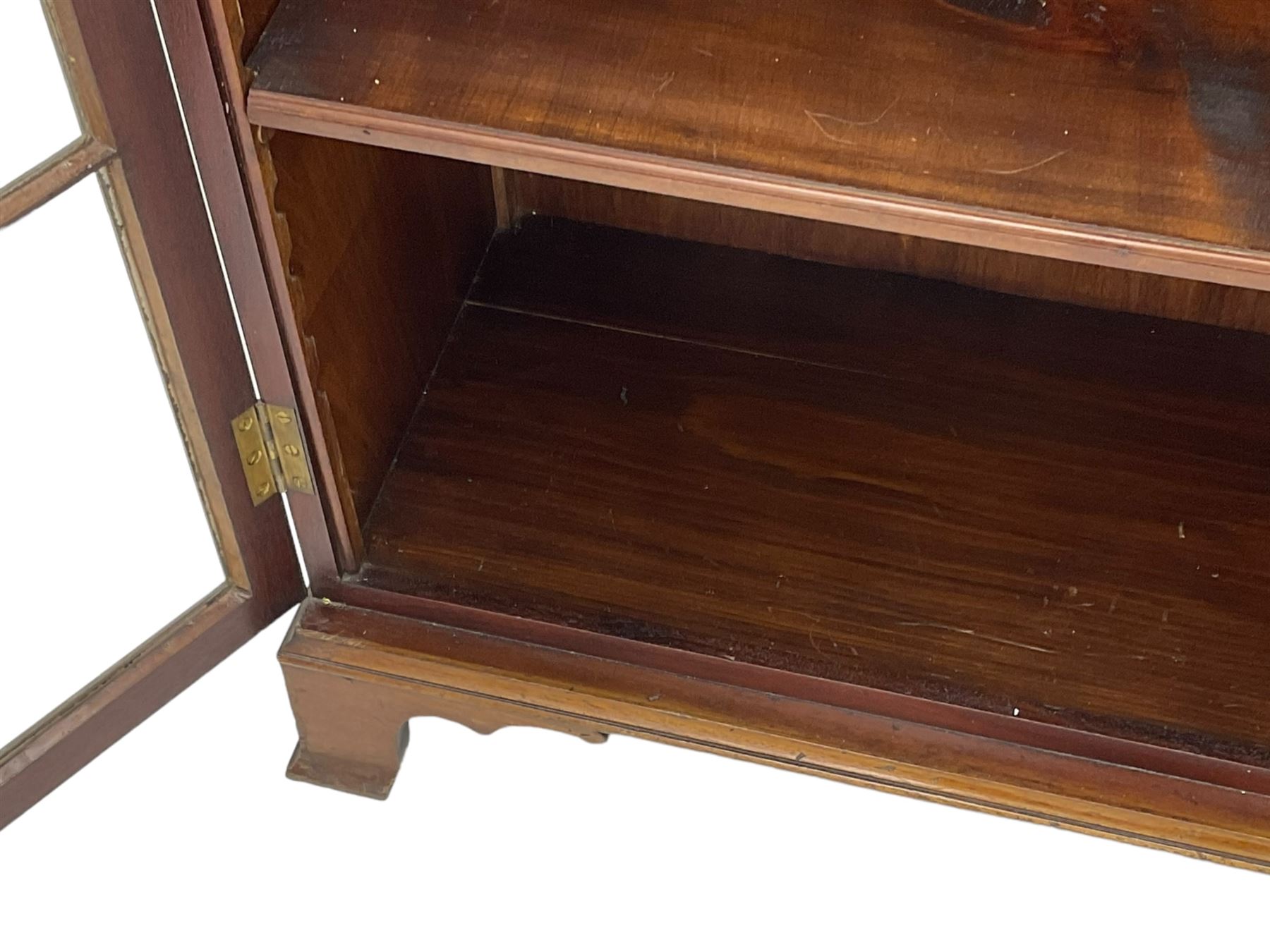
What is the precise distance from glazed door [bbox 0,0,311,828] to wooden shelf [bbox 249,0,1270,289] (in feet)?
0.32

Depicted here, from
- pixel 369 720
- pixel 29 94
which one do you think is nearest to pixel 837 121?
pixel 29 94

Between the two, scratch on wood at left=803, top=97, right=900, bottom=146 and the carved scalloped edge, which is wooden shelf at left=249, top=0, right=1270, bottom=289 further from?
the carved scalloped edge

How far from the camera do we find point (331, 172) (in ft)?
3.43

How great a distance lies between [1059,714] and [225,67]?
28.1 inches

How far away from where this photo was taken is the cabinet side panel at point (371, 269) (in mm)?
1017

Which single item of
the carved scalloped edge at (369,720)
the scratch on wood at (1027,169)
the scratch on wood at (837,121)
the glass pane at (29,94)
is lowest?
the carved scalloped edge at (369,720)

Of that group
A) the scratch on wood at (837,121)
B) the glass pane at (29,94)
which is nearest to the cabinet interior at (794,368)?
the scratch on wood at (837,121)

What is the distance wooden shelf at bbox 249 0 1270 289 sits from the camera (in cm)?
82

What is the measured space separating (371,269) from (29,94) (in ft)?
1.06

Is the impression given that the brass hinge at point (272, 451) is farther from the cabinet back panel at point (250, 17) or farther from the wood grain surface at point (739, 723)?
the cabinet back panel at point (250, 17)

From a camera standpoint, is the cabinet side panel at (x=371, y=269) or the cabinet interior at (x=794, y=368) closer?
the cabinet interior at (x=794, y=368)

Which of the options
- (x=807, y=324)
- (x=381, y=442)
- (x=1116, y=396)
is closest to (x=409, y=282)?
(x=381, y=442)

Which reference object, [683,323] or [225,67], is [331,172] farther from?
[683,323]

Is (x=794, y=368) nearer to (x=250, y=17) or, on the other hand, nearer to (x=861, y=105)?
(x=861, y=105)
